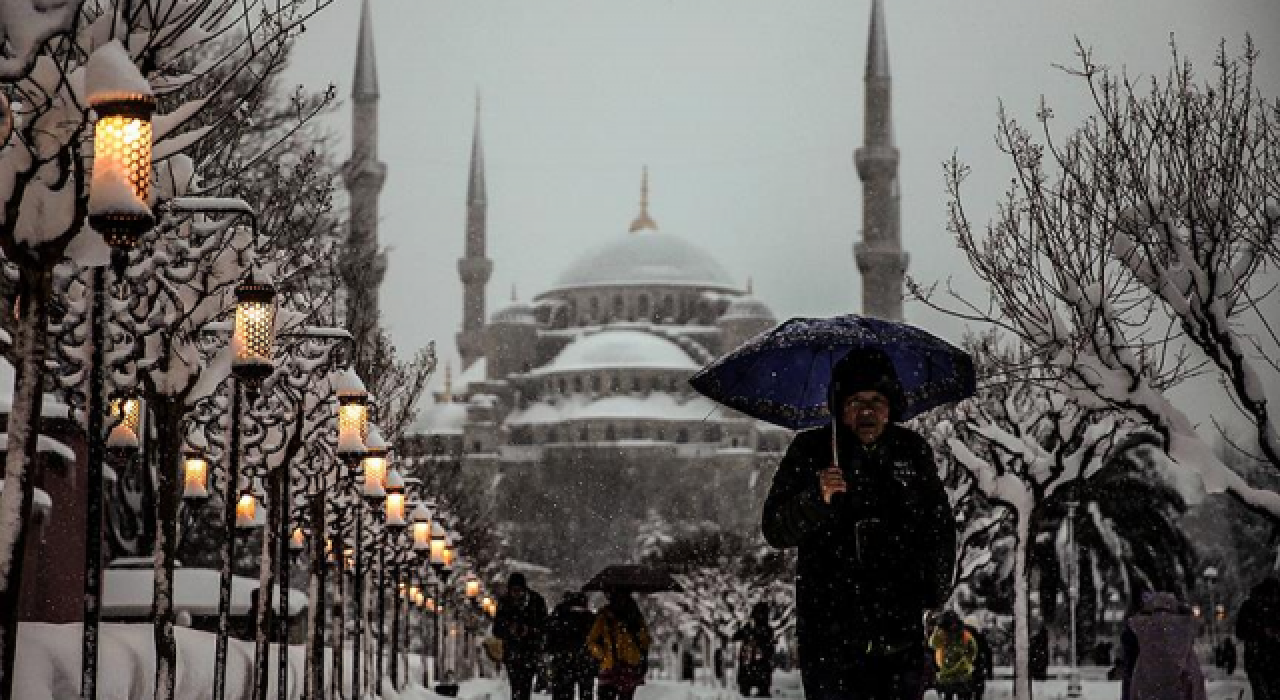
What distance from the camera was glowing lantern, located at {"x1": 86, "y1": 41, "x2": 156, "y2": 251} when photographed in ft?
24.0

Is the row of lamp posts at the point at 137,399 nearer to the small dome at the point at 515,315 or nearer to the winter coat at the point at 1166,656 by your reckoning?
the winter coat at the point at 1166,656

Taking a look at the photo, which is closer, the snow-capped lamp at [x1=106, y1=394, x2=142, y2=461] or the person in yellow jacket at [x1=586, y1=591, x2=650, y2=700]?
the snow-capped lamp at [x1=106, y1=394, x2=142, y2=461]

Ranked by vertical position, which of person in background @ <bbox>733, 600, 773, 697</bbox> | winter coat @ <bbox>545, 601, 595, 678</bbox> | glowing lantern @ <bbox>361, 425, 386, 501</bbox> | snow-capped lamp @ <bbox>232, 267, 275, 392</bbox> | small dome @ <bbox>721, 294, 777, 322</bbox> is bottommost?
person in background @ <bbox>733, 600, 773, 697</bbox>

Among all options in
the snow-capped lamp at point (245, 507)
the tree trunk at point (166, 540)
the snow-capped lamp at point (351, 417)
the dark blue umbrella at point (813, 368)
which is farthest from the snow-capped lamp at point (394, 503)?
the dark blue umbrella at point (813, 368)

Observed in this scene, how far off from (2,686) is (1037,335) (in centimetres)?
1124

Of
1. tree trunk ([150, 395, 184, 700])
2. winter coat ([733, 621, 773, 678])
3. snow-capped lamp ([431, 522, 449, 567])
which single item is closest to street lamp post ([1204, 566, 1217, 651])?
snow-capped lamp ([431, 522, 449, 567])

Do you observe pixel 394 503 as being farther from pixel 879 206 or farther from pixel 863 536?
pixel 879 206

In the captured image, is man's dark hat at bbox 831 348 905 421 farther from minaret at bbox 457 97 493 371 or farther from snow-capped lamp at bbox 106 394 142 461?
minaret at bbox 457 97 493 371

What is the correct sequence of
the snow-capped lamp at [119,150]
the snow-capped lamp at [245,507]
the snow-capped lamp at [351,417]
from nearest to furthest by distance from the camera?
the snow-capped lamp at [119,150]
the snow-capped lamp at [351,417]
the snow-capped lamp at [245,507]

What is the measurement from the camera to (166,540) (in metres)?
13.4

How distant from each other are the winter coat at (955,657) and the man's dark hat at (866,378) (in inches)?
529

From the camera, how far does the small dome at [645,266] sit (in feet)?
491

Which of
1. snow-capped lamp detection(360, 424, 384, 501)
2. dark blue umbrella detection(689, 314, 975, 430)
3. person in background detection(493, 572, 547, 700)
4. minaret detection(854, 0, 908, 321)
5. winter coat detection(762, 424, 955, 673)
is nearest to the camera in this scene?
winter coat detection(762, 424, 955, 673)

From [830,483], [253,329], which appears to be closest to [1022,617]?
[253,329]
